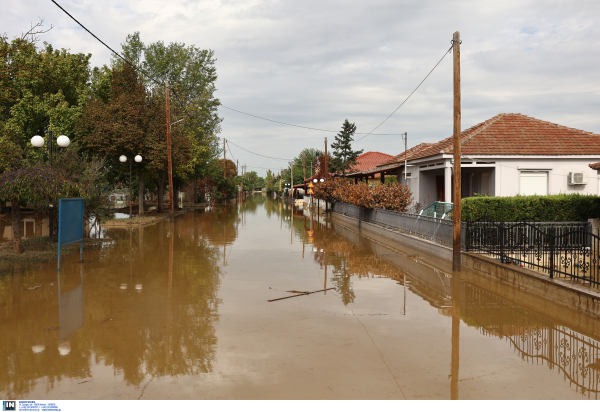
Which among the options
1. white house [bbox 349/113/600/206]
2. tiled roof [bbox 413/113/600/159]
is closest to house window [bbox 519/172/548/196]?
white house [bbox 349/113/600/206]

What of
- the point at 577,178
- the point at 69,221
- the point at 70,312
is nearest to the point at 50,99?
the point at 69,221

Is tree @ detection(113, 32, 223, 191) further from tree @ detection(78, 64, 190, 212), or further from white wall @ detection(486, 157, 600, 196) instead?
white wall @ detection(486, 157, 600, 196)

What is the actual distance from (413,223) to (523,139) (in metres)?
9.17

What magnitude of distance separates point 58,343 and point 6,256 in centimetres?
930

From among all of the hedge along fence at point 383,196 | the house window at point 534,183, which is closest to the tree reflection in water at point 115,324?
the hedge along fence at point 383,196

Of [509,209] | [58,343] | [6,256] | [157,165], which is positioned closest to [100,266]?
[6,256]

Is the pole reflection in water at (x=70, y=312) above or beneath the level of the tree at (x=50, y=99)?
beneath

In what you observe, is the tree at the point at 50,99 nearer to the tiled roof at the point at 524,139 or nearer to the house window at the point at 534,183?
the tiled roof at the point at 524,139

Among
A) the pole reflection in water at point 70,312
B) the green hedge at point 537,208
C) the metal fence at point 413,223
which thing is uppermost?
the green hedge at point 537,208

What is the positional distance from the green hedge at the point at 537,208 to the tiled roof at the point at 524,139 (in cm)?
691

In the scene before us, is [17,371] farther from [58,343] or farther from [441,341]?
[441,341]

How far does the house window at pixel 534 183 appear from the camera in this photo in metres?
23.7

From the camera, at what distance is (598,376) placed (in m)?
5.68

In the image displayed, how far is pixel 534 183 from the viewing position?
23.7 m
